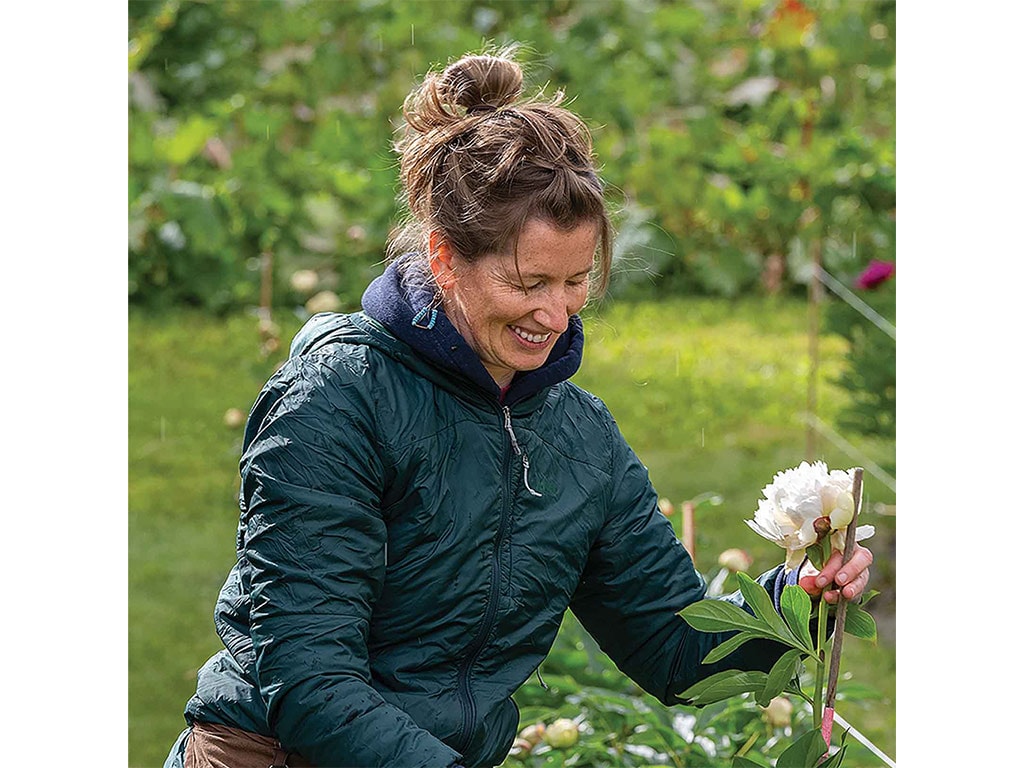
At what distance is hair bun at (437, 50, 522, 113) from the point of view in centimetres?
169

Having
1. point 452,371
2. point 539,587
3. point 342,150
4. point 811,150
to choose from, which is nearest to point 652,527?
point 539,587

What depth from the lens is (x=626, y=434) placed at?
15.9 ft

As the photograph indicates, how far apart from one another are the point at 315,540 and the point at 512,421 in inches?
12.3

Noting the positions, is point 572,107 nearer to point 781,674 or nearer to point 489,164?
point 489,164

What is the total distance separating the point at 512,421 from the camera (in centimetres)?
170

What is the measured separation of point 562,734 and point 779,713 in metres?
0.40

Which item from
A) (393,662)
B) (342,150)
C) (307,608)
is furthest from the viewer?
(342,150)

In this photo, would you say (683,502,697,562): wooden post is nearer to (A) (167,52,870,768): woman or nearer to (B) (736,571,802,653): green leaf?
(A) (167,52,870,768): woman

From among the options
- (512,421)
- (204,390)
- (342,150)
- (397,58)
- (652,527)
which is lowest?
(204,390)

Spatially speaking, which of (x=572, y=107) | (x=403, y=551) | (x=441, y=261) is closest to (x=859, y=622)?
(x=403, y=551)

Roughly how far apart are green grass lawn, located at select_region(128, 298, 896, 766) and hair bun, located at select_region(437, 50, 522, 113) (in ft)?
5.64

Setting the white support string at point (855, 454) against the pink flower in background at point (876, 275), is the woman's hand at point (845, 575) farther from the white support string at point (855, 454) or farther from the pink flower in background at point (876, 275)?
the pink flower in background at point (876, 275)

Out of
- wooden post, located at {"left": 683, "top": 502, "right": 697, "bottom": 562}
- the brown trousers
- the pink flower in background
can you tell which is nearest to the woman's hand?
the brown trousers

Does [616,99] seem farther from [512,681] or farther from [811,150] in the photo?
[512,681]
